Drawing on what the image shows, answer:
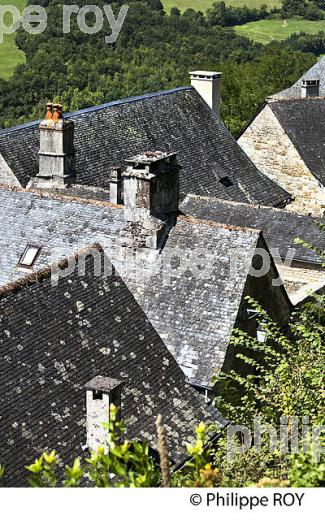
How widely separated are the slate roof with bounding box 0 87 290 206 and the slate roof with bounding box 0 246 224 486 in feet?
36.6

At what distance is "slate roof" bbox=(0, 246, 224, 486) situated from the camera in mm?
14781

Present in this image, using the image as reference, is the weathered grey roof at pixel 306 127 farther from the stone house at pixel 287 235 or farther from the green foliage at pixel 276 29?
the green foliage at pixel 276 29

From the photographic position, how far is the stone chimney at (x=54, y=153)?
27656 mm

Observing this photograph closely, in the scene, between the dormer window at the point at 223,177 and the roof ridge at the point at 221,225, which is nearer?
the roof ridge at the point at 221,225

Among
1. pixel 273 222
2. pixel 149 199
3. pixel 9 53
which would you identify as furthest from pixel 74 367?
pixel 9 53

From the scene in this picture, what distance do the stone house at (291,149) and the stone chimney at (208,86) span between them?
8.23 ft

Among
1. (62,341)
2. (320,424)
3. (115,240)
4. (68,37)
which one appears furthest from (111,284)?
(68,37)

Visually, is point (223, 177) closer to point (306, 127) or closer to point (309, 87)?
point (306, 127)

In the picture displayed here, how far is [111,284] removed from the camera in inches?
734

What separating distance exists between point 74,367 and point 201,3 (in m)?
93.8

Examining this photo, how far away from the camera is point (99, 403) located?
14555 mm

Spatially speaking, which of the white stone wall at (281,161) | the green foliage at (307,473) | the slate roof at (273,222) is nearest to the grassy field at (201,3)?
the white stone wall at (281,161)

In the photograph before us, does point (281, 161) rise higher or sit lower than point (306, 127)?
lower

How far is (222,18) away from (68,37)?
32.8 metres
